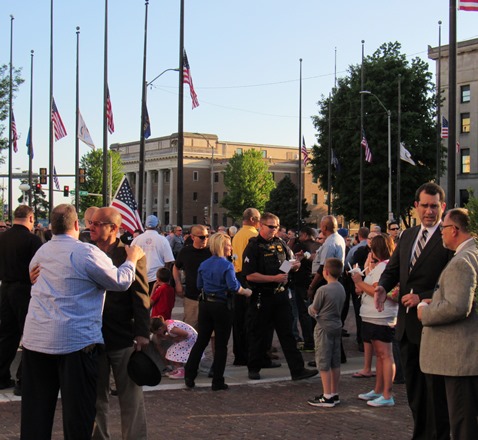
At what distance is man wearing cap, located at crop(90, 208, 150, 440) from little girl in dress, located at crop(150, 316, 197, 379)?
350 centimetres

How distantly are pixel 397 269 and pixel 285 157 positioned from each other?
12192 centimetres

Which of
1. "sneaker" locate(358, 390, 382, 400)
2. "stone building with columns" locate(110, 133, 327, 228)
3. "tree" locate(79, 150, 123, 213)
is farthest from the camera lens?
"stone building with columns" locate(110, 133, 327, 228)

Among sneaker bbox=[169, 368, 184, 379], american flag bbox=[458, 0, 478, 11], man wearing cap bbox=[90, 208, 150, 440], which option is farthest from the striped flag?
man wearing cap bbox=[90, 208, 150, 440]

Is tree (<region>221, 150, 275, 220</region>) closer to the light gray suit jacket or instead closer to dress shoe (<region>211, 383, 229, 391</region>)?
dress shoe (<region>211, 383, 229, 391</region>)

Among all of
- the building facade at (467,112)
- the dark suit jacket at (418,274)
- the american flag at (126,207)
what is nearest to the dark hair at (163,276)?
the american flag at (126,207)

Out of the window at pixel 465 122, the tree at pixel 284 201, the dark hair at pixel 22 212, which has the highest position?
the window at pixel 465 122

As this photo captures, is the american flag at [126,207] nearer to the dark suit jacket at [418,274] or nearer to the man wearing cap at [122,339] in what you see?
the man wearing cap at [122,339]

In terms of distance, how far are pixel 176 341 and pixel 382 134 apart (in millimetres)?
42553

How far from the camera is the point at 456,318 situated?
194 inches

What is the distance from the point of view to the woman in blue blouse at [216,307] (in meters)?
8.77

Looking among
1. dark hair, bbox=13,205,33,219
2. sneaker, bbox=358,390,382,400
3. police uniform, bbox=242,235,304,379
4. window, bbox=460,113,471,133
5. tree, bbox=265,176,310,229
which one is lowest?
sneaker, bbox=358,390,382,400

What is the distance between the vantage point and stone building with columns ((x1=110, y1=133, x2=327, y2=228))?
371 feet

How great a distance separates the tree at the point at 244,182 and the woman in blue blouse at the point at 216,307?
3623 inches

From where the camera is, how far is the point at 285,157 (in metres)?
128
